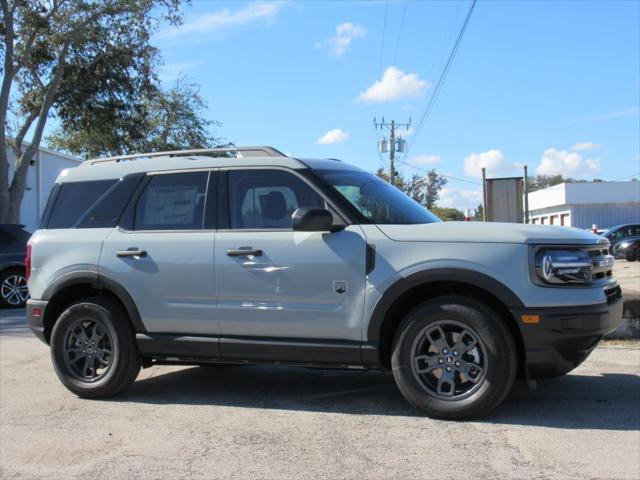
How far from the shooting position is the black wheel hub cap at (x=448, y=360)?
4594 mm

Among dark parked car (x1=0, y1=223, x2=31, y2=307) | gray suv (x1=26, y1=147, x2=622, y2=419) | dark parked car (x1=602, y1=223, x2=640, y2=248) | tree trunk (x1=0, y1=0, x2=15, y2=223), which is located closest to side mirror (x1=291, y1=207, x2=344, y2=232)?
gray suv (x1=26, y1=147, x2=622, y2=419)

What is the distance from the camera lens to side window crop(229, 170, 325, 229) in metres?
5.11

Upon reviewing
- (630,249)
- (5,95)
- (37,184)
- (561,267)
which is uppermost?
(5,95)

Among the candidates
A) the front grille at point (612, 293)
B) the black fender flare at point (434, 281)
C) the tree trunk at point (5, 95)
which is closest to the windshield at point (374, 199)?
the black fender flare at point (434, 281)

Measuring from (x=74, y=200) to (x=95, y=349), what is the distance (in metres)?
1.36

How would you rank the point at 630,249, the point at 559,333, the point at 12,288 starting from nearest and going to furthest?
the point at 559,333
the point at 12,288
the point at 630,249

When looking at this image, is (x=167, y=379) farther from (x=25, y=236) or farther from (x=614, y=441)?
(x=25, y=236)

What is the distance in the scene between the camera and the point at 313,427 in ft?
15.3

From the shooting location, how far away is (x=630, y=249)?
2448 centimetres

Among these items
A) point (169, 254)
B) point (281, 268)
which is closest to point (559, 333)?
point (281, 268)

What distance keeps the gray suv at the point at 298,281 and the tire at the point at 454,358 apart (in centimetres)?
1

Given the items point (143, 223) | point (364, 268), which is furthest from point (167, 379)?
point (364, 268)

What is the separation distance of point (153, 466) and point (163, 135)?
120ft

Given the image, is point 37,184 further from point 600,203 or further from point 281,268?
point 600,203
